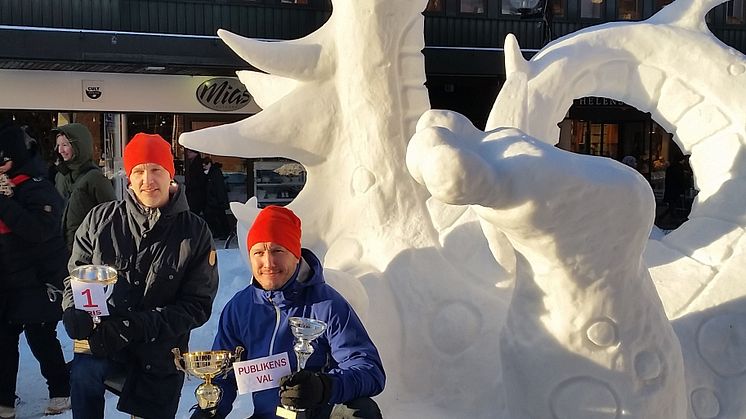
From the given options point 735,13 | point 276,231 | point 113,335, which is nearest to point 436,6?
point 735,13

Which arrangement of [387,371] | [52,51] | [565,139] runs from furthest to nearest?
[565,139]
[52,51]
[387,371]

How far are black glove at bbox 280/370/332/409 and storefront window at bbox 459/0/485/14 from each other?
485 inches

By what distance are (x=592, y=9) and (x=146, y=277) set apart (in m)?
12.8

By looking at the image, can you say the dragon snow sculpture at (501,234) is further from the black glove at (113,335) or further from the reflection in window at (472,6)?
the reflection in window at (472,6)

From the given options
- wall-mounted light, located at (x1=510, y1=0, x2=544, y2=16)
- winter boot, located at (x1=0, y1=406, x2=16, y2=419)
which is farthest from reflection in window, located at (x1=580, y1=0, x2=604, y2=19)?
winter boot, located at (x1=0, y1=406, x2=16, y2=419)

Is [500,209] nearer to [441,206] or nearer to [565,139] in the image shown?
[441,206]

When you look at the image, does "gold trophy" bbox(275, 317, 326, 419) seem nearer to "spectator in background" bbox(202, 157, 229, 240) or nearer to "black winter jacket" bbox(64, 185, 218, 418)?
"black winter jacket" bbox(64, 185, 218, 418)

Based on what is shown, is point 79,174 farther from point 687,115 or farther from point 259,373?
point 687,115

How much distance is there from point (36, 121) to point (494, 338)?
408 inches

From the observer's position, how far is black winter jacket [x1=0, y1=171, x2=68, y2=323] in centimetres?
408

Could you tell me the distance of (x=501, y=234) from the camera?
267 centimetres

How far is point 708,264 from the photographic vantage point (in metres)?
3.00

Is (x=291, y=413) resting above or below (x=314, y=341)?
below

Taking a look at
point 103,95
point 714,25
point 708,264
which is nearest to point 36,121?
point 103,95
